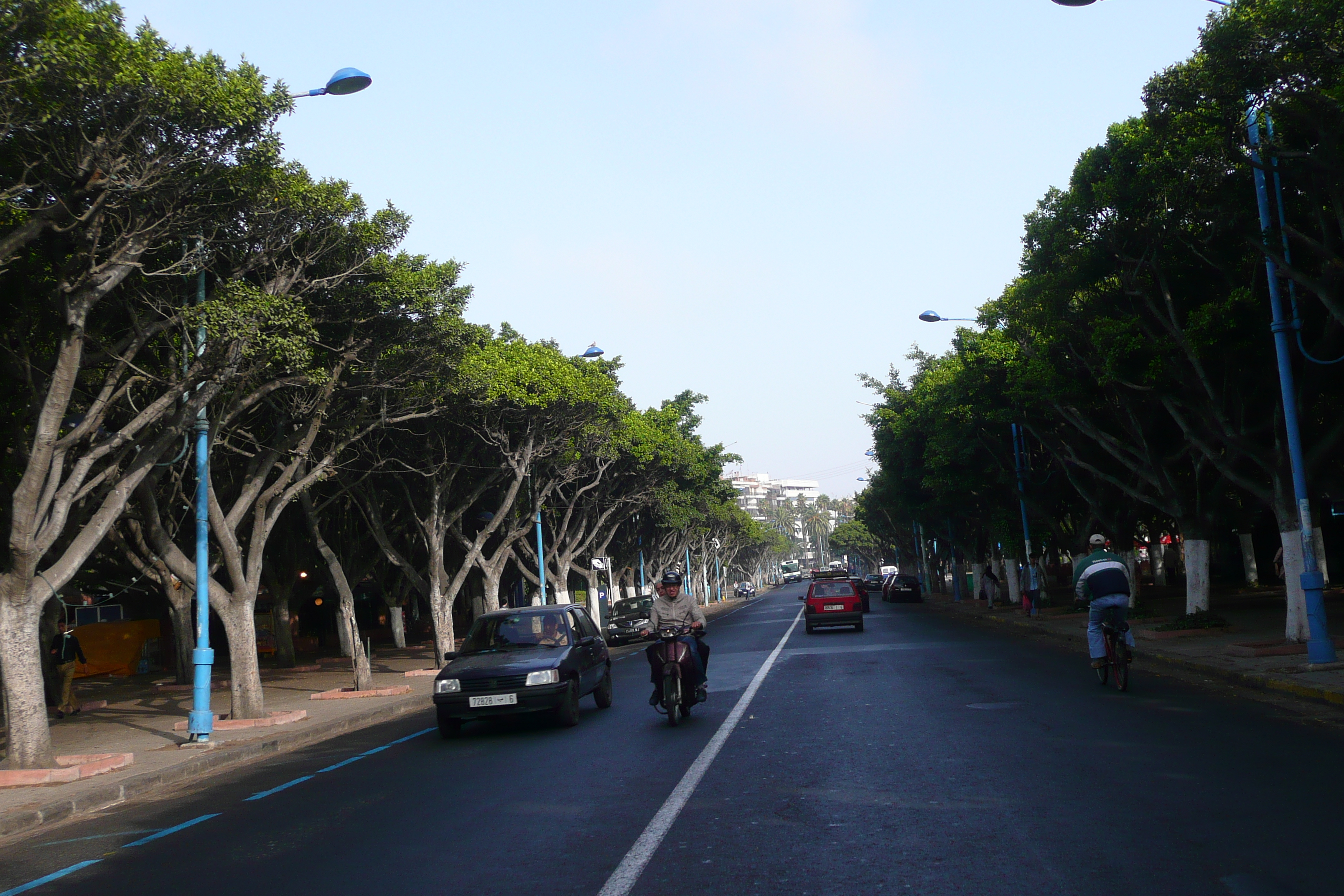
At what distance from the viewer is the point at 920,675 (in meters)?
17.1

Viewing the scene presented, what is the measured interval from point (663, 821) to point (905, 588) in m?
55.8

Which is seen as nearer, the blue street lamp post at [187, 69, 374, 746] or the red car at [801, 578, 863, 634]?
the blue street lamp post at [187, 69, 374, 746]

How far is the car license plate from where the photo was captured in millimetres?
12750

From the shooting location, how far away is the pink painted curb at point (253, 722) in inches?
654

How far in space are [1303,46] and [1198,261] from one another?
6546 millimetres

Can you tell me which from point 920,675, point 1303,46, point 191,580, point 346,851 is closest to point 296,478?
point 191,580

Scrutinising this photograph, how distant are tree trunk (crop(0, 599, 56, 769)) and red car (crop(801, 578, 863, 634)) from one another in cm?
2260

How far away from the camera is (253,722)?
55.2 ft

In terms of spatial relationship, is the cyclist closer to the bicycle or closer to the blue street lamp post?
the bicycle

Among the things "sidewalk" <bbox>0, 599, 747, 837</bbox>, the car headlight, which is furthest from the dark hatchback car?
"sidewalk" <bbox>0, 599, 747, 837</bbox>

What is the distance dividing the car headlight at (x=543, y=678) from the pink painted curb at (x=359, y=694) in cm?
898

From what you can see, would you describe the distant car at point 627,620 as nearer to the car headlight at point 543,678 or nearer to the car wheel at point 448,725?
the car wheel at point 448,725

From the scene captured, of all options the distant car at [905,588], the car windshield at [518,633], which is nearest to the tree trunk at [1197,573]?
the car windshield at [518,633]

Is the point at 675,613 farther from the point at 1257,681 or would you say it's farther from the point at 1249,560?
the point at 1249,560
